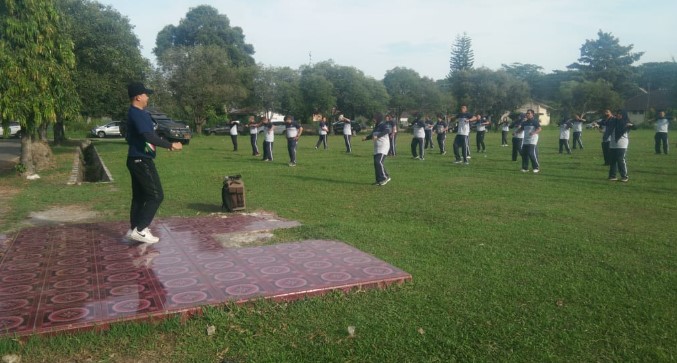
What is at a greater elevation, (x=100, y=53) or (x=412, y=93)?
(x=412, y=93)

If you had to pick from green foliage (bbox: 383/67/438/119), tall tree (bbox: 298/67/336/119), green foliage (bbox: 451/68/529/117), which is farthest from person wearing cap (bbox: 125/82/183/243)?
green foliage (bbox: 451/68/529/117)

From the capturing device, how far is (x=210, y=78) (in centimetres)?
4188

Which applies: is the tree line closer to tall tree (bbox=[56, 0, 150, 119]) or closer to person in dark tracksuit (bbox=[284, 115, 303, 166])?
tall tree (bbox=[56, 0, 150, 119])

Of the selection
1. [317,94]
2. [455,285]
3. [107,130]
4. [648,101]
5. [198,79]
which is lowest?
[455,285]

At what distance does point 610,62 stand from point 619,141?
67.1 meters

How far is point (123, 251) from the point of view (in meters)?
5.99

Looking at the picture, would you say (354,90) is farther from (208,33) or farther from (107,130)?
(208,33)

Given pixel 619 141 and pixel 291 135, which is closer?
pixel 619 141

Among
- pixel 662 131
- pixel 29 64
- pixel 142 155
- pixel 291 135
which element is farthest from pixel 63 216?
pixel 662 131

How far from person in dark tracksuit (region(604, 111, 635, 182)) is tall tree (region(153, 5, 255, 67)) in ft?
170

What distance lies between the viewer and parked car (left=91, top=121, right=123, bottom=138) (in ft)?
129

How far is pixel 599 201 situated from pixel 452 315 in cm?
659

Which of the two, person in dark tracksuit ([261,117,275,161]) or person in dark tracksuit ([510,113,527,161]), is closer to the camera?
person in dark tracksuit ([510,113,527,161])

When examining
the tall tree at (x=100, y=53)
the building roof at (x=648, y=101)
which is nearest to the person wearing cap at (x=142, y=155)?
the tall tree at (x=100, y=53)
